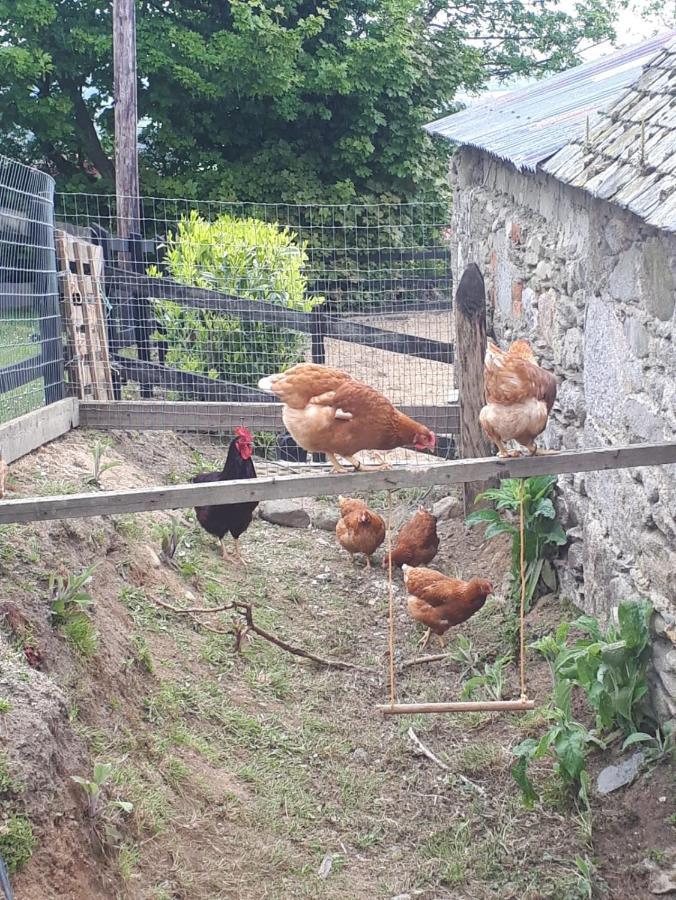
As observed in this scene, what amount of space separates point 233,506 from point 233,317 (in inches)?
102

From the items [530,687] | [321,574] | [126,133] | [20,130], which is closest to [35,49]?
[20,130]

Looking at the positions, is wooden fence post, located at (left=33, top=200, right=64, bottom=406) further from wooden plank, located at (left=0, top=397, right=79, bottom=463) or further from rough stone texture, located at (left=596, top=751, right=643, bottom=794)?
rough stone texture, located at (left=596, top=751, right=643, bottom=794)

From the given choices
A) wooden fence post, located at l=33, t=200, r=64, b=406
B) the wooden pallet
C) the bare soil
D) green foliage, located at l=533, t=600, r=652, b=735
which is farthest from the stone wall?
wooden fence post, located at l=33, t=200, r=64, b=406

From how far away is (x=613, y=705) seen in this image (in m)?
4.45

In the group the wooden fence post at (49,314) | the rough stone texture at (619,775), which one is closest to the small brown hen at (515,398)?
the rough stone texture at (619,775)

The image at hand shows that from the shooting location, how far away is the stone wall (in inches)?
171

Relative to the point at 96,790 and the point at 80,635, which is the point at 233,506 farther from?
the point at 96,790

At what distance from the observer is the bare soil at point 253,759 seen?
12.1ft

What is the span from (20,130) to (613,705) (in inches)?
548

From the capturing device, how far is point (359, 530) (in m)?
7.20

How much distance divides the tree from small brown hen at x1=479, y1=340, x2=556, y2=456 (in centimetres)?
1134

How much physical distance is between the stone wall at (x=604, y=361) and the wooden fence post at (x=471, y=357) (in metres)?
0.24

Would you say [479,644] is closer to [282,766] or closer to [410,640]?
[410,640]

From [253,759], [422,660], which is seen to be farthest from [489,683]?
[253,759]
